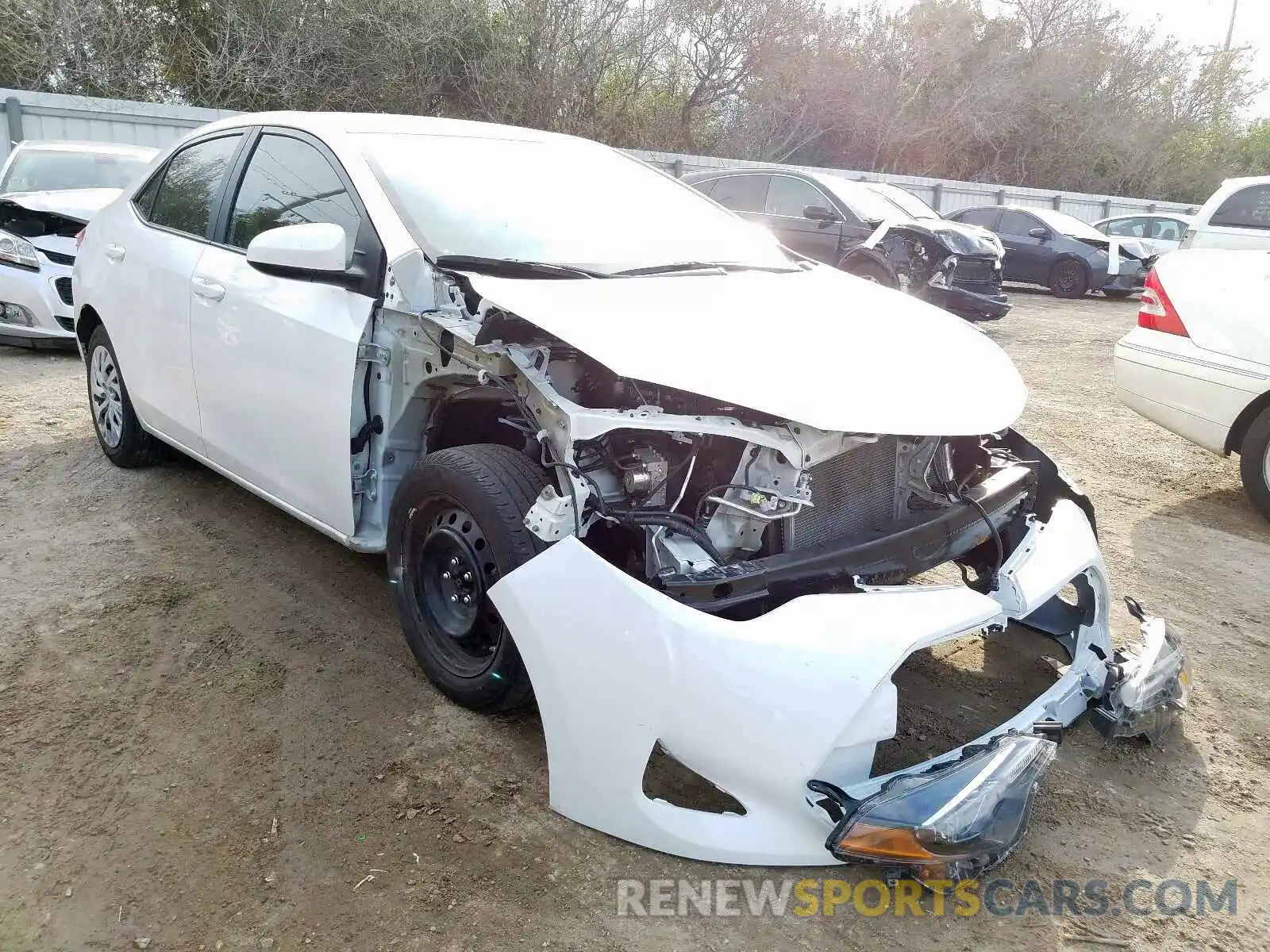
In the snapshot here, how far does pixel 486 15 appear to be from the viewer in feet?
55.1

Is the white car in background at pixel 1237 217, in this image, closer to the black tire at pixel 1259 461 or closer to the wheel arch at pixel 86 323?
the black tire at pixel 1259 461

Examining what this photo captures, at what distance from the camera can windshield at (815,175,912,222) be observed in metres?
10.1

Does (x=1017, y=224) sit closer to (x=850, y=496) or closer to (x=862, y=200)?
(x=862, y=200)

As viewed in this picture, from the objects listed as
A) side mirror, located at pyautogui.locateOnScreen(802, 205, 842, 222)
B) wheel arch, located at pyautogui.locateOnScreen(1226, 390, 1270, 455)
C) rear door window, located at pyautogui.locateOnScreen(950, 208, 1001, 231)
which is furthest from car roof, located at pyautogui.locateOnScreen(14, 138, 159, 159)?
rear door window, located at pyautogui.locateOnScreen(950, 208, 1001, 231)

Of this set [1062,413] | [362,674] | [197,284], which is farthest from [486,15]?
[362,674]

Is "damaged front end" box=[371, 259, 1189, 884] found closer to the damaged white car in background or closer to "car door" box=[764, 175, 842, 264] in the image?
the damaged white car in background

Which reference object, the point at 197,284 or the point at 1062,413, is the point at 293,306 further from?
the point at 1062,413

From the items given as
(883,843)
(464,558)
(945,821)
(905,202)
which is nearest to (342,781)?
(464,558)

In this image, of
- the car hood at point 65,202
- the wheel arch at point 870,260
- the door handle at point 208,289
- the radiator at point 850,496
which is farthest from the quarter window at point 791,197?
the radiator at point 850,496

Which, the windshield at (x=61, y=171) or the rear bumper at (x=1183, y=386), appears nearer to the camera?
the rear bumper at (x=1183, y=386)

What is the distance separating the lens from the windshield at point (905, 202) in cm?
1072

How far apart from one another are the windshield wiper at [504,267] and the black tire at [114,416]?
243 centimetres

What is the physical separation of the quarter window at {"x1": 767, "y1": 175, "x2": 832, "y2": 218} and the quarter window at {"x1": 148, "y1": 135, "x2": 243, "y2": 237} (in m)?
7.44

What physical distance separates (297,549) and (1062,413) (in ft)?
17.5
